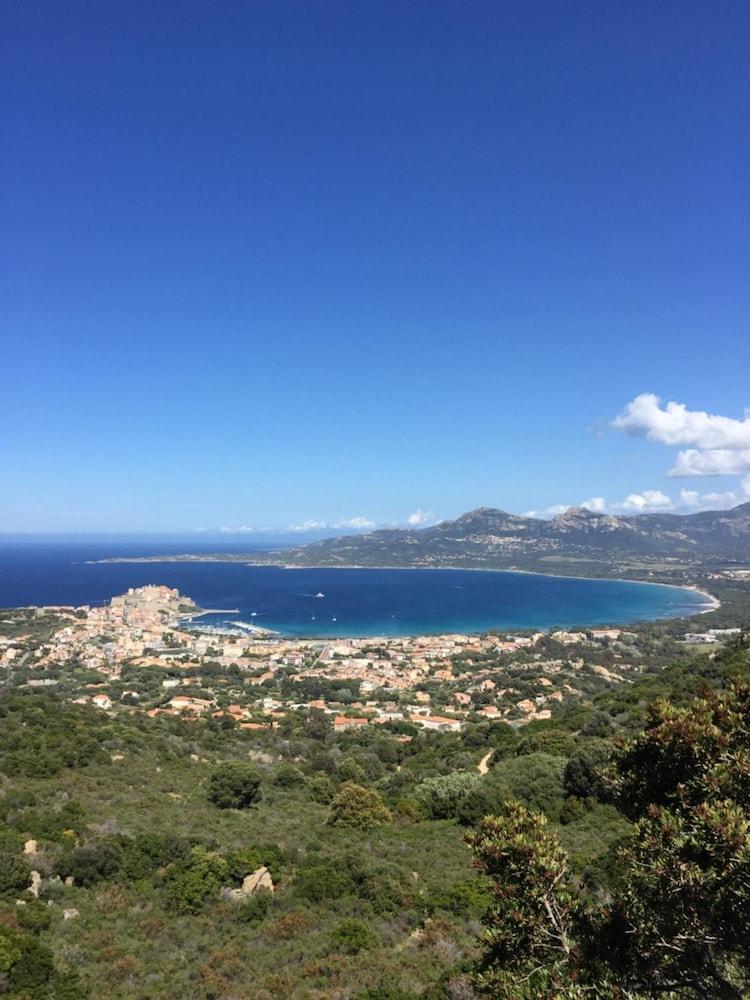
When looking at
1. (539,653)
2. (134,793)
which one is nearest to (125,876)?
(134,793)

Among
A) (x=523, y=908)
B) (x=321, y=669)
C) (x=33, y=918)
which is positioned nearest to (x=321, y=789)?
(x=33, y=918)

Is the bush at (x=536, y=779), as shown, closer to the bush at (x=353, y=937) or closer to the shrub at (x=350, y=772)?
the shrub at (x=350, y=772)

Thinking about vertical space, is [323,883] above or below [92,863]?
below

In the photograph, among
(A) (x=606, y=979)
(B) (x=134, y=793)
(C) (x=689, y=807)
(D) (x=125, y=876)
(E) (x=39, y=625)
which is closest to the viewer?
(A) (x=606, y=979)

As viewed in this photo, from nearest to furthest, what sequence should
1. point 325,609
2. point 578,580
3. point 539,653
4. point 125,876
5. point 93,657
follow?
point 125,876 < point 93,657 < point 539,653 < point 325,609 < point 578,580

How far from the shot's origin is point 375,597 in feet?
427

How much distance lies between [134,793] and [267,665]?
142ft

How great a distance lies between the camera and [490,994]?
15.4 feet

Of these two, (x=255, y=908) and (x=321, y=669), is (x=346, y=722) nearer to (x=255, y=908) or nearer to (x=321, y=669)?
(x=321, y=669)

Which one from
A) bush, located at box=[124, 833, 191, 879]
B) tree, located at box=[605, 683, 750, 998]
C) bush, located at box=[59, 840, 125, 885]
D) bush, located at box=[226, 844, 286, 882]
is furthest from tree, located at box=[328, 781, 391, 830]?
tree, located at box=[605, 683, 750, 998]

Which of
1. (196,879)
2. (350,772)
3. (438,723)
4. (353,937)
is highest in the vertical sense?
(353,937)

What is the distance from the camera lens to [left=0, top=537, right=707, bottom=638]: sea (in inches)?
3738

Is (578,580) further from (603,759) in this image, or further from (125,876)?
(125,876)

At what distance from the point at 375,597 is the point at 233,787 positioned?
11398cm
